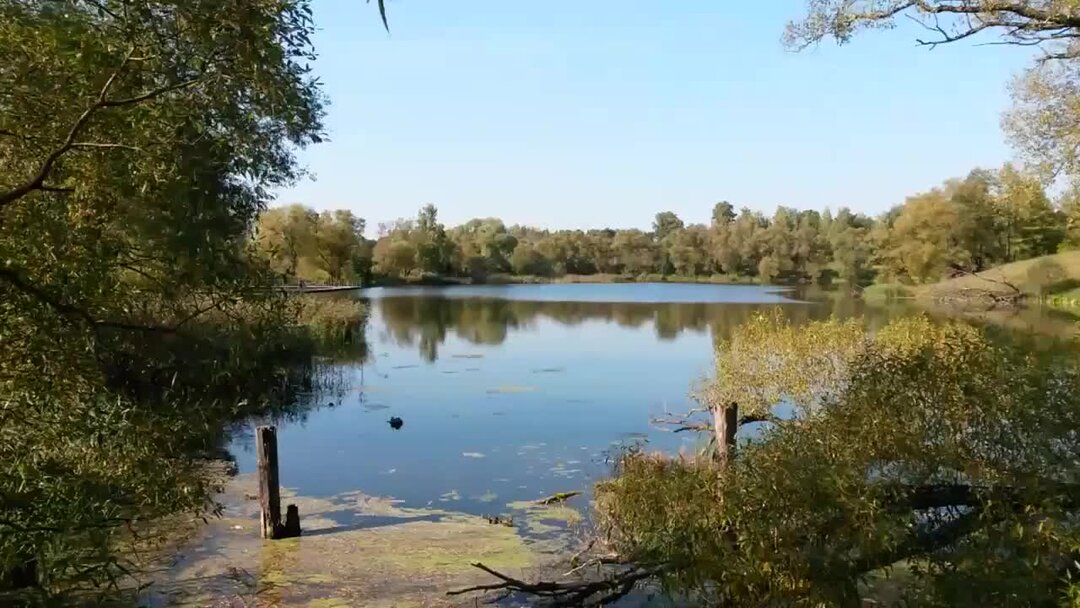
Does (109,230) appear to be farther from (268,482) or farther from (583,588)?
(268,482)

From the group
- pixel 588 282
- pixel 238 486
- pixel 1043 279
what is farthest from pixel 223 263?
pixel 588 282

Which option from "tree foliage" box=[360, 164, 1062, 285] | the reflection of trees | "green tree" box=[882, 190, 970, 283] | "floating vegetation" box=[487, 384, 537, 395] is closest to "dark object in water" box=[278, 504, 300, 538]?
"floating vegetation" box=[487, 384, 537, 395]

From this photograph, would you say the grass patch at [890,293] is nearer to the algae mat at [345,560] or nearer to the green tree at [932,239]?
the green tree at [932,239]

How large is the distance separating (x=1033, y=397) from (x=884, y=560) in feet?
4.34

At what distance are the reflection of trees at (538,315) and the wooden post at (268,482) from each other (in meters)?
17.3

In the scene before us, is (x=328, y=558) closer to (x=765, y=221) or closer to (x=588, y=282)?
(x=588, y=282)

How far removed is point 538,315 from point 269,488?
33.7 m

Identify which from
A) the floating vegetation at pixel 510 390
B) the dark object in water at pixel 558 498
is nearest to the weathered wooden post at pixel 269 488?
the dark object in water at pixel 558 498

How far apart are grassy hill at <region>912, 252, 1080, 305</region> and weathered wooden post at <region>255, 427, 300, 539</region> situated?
131 feet

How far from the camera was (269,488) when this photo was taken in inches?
349

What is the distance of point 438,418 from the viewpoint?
16641mm

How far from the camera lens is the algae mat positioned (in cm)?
722

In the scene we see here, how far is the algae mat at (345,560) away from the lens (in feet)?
→ 23.7

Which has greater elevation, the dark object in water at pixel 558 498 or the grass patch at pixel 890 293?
the grass patch at pixel 890 293
